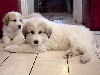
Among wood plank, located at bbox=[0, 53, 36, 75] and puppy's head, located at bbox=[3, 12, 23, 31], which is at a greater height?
puppy's head, located at bbox=[3, 12, 23, 31]

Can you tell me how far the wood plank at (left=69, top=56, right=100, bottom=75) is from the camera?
5.49 feet

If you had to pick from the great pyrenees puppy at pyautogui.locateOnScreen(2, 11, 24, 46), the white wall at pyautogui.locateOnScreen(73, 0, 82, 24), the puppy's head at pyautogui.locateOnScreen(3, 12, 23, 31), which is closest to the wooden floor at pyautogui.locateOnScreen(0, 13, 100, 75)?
the great pyrenees puppy at pyautogui.locateOnScreen(2, 11, 24, 46)

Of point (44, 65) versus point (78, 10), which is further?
point (78, 10)

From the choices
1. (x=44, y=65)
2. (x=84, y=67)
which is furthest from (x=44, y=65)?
(x=84, y=67)

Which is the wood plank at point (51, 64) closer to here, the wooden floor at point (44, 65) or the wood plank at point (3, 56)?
the wooden floor at point (44, 65)

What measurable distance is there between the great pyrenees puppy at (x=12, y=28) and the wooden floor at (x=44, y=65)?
0.39m

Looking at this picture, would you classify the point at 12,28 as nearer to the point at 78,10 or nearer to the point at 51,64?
the point at 51,64

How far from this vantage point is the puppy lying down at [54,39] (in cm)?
205

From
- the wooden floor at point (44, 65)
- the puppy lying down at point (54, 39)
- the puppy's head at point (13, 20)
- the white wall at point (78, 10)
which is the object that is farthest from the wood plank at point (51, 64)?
the white wall at point (78, 10)

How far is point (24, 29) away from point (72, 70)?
30.2 inches

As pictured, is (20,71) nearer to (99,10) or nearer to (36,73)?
(36,73)

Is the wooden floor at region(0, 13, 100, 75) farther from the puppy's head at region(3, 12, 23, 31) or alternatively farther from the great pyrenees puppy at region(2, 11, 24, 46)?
the puppy's head at region(3, 12, 23, 31)

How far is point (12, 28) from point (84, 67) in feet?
4.05

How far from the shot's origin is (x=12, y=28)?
2564 millimetres
